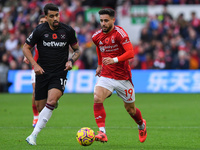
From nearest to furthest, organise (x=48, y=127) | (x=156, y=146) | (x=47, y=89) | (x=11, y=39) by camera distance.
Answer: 1. (x=156, y=146)
2. (x=47, y=89)
3. (x=48, y=127)
4. (x=11, y=39)

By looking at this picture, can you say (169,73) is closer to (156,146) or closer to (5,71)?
(5,71)

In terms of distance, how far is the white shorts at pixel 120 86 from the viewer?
856 centimetres

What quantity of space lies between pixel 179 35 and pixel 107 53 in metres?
16.3

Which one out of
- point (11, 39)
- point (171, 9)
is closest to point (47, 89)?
point (11, 39)

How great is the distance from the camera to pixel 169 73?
2211 centimetres

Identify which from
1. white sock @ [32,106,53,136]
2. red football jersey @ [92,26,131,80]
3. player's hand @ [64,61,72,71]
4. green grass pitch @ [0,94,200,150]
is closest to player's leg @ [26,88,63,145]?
white sock @ [32,106,53,136]

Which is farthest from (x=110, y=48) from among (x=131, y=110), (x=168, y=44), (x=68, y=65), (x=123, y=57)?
(x=168, y=44)

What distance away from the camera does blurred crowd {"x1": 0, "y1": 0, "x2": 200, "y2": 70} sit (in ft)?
75.7

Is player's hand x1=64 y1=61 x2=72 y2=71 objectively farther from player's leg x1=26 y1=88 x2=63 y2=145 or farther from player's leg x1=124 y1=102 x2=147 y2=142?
player's leg x1=124 y1=102 x2=147 y2=142

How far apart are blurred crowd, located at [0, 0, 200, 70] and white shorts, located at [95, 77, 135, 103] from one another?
14.1m

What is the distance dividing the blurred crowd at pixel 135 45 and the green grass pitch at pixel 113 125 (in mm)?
4381

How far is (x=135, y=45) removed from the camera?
24.5 metres

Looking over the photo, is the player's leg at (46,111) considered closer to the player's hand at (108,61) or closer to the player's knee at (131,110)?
the player's hand at (108,61)

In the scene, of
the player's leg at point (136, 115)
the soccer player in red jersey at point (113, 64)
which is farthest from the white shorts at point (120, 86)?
the player's leg at point (136, 115)
